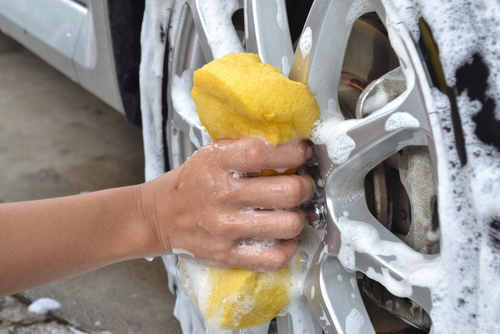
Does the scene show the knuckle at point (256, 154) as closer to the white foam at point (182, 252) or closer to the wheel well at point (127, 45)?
the white foam at point (182, 252)

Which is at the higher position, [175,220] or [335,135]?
[335,135]

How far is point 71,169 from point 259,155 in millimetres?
1592

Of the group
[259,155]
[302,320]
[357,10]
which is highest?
[357,10]

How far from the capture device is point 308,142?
0.86 meters

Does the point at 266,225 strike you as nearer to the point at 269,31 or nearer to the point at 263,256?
the point at 263,256

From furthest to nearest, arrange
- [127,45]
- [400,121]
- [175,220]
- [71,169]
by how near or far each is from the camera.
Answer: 1. [71,169]
2. [127,45]
3. [175,220]
4. [400,121]

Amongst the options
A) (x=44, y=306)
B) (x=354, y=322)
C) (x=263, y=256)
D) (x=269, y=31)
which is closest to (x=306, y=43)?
(x=269, y=31)

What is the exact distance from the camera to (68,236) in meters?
0.94

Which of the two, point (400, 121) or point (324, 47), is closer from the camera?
point (400, 121)

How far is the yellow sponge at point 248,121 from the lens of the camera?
79 centimetres

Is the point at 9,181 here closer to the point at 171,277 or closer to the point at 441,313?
the point at 171,277

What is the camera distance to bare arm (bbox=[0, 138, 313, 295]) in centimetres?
82

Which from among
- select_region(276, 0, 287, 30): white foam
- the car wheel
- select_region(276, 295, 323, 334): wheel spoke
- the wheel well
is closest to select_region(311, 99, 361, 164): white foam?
the car wheel

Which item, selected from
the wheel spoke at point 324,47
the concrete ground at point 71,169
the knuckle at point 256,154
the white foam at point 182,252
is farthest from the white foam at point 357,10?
the concrete ground at point 71,169
